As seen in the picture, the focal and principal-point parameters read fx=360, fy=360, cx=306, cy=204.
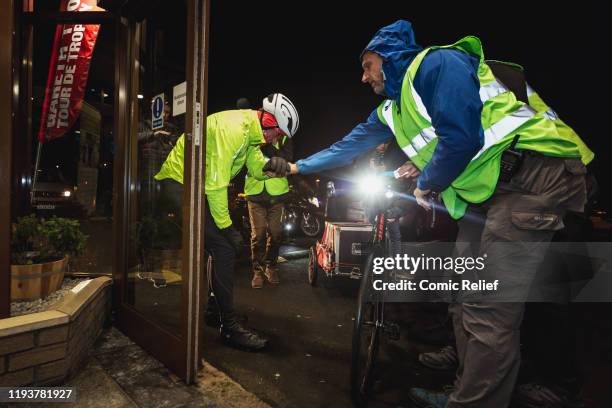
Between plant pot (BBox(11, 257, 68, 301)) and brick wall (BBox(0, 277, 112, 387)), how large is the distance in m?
0.55

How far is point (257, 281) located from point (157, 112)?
269 cm

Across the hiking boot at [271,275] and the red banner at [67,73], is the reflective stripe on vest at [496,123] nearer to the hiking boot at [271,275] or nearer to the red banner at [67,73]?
the hiking boot at [271,275]

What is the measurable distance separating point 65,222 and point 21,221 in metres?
0.31

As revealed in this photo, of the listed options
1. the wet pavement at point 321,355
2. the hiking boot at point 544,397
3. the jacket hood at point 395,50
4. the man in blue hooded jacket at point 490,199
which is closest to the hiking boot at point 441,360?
the wet pavement at point 321,355

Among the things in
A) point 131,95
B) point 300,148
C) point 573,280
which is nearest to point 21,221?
point 131,95

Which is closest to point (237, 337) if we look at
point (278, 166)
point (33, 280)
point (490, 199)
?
point (278, 166)

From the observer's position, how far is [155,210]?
5332mm

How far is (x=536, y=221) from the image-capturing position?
71.8 inches

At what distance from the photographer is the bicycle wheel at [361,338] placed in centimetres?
231

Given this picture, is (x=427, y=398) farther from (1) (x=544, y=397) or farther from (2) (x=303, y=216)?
(2) (x=303, y=216)

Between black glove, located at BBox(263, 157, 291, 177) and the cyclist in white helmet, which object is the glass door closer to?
black glove, located at BBox(263, 157, 291, 177)

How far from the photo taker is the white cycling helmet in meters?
3.28

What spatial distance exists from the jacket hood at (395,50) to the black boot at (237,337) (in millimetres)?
2284

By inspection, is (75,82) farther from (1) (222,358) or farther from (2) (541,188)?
(2) (541,188)
